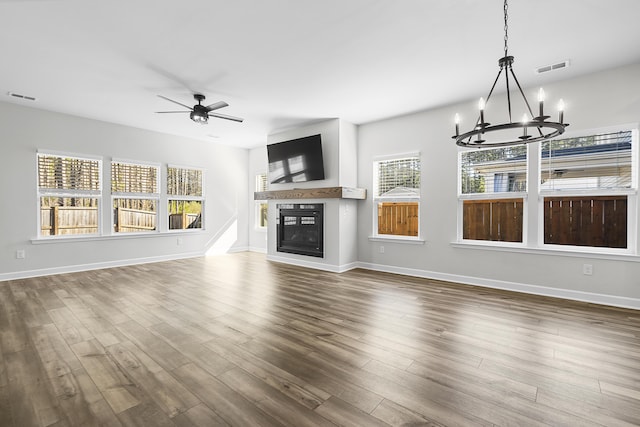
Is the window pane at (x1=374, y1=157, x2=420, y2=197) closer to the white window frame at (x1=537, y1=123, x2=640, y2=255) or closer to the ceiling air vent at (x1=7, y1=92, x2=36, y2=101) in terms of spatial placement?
the white window frame at (x1=537, y1=123, x2=640, y2=255)

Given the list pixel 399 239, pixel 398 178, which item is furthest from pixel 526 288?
pixel 398 178

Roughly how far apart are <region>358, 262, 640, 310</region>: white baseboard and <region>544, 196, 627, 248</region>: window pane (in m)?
0.65

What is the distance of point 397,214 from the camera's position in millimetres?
5512

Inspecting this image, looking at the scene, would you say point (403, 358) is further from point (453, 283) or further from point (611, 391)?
point (453, 283)

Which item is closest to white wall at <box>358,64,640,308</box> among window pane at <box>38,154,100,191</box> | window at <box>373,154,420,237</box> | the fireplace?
window at <box>373,154,420,237</box>

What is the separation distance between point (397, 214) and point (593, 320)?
301 centimetres

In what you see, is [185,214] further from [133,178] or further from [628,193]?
[628,193]

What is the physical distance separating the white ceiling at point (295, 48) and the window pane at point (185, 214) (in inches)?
101

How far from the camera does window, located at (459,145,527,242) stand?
4.23 metres

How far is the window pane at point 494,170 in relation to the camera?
419 centimetres

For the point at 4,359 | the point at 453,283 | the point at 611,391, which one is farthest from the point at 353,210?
the point at 4,359

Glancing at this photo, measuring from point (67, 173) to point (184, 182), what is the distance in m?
2.07

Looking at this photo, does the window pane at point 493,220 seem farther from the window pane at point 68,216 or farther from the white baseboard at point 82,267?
the window pane at point 68,216

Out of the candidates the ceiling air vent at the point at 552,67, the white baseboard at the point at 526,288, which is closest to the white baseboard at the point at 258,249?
the white baseboard at the point at 526,288
